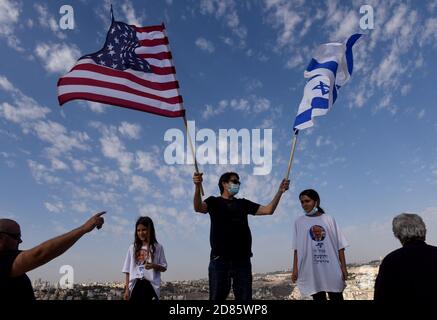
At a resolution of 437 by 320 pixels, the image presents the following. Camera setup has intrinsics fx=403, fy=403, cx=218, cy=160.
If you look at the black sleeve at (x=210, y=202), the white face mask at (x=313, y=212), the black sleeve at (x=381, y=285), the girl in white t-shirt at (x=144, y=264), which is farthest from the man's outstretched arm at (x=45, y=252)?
the white face mask at (x=313, y=212)

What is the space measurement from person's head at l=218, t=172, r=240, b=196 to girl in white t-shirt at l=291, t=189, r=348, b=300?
4.22ft

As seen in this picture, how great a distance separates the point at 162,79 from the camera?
914cm

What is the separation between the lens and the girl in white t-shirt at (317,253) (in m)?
7.29

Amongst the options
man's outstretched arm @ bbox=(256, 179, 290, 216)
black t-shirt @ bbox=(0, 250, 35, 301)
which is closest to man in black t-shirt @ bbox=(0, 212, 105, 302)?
black t-shirt @ bbox=(0, 250, 35, 301)

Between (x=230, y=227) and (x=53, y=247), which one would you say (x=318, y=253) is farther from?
(x=53, y=247)

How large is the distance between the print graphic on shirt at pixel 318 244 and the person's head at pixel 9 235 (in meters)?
5.22

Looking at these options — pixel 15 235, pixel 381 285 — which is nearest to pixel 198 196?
pixel 381 285

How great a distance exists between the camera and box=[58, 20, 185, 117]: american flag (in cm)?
838

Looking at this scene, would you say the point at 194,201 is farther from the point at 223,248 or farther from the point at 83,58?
the point at 83,58

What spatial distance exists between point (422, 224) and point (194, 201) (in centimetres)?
385

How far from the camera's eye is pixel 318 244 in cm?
755

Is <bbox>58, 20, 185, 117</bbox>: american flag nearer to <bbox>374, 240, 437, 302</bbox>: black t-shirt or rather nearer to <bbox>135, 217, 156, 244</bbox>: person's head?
<bbox>135, 217, 156, 244</bbox>: person's head

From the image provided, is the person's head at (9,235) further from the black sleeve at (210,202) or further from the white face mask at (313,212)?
the white face mask at (313,212)
